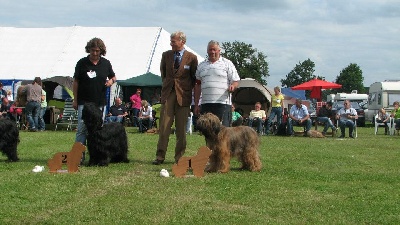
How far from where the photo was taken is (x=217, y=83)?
7.38m

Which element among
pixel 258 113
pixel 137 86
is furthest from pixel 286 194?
pixel 137 86

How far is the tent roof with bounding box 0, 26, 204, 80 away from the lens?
2228 cm

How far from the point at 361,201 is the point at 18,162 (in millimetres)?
4868

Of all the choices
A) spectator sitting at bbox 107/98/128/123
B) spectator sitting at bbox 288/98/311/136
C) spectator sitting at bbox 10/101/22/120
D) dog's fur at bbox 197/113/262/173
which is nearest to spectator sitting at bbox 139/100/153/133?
spectator sitting at bbox 107/98/128/123

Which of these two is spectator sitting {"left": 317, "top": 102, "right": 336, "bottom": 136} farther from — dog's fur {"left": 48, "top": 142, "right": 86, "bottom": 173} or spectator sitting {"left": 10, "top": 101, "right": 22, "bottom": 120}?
dog's fur {"left": 48, "top": 142, "right": 86, "bottom": 173}

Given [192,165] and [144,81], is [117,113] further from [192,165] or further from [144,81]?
[192,165]

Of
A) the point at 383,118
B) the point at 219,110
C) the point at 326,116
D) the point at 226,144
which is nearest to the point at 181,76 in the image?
the point at 219,110

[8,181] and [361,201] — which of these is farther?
[8,181]

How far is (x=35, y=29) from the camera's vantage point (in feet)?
83.0

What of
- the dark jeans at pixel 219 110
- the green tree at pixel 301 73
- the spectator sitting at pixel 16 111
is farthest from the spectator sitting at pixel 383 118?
the green tree at pixel 301 73

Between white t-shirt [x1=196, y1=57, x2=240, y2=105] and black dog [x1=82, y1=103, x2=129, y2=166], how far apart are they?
4.35 ft

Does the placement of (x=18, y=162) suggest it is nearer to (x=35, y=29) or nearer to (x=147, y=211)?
(x=147, y=211)

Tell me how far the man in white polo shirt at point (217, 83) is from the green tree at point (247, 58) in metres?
44.4

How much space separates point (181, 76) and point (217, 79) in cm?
55
